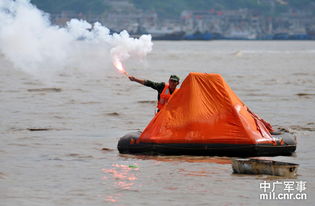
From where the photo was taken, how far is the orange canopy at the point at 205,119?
1817cm

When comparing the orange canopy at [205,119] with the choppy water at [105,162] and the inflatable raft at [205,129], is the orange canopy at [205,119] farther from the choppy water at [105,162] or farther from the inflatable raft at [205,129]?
the choppy water at [105,162]

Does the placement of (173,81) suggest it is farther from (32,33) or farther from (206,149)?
(32,33)

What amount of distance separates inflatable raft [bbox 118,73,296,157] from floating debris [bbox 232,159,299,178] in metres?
1.75

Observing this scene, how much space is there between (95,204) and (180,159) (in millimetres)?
4397

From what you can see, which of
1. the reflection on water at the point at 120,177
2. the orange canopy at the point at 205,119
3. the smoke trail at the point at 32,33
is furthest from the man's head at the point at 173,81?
the smoke trail at the point at 32,33

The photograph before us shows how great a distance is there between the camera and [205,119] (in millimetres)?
18203

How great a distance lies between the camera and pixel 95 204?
45.5 feet

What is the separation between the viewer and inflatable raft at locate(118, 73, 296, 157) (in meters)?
18.1

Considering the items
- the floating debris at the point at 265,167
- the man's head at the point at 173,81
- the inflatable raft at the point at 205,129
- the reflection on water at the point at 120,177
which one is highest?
the man's head at the point at 173,81

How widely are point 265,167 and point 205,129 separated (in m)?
2.39

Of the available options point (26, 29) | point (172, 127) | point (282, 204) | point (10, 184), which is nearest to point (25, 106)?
point (26, 29)

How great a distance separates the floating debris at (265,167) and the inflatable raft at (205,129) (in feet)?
5.73

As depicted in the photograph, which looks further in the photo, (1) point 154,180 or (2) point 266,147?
(2) point 266,147

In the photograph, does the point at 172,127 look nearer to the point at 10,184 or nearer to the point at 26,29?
the point at 10,184
